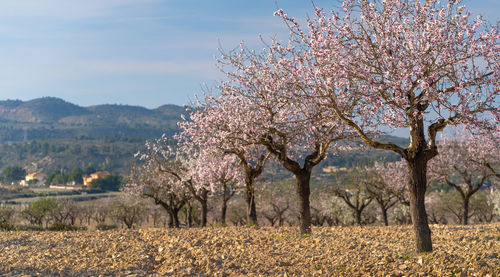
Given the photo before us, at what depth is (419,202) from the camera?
10727 millimetres

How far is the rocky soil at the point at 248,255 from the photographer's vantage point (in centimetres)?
944

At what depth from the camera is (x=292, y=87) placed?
1220 cm

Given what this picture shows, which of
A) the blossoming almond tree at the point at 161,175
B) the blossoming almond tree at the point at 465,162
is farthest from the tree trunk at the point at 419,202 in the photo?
the blossoming almond tree at the point at 161,175

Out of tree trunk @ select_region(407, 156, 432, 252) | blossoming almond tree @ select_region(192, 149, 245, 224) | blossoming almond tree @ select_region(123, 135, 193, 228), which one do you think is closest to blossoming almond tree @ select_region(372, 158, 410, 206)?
blossoming almond tree @ select_region(192, 149, 245, 224)

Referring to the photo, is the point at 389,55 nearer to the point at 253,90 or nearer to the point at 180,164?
the point at 253,90

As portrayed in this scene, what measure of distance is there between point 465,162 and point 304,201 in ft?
62.3

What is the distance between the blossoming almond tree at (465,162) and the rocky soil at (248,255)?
50.2 feet

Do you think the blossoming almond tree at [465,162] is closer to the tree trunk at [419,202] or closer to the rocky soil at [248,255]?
the rocky soil at [248,255]

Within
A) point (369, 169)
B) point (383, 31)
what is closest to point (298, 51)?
point (383, 31)

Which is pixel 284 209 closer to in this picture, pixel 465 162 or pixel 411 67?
pixel 465 162

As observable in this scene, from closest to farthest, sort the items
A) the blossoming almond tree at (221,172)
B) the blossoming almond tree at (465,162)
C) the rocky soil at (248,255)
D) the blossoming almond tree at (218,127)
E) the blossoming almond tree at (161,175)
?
the rocky soil at (248,255) → the blossoming almond tree at (218,127) → the blossoming almond tree at (221,172) → the blossoming almond tree at (465,162) → the blossoming almond tree at (161,175)

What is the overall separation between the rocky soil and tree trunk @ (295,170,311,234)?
803mm

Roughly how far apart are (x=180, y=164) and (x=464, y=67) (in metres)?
24.5

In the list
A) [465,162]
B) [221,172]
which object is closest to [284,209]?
[465,162]
